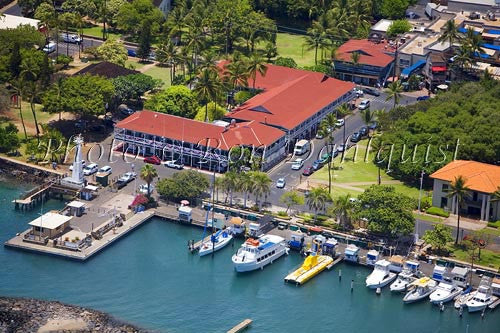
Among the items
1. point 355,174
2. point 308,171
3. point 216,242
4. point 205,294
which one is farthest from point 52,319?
point 355,174

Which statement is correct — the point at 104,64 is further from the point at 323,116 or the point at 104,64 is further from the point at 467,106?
the point at 467,106

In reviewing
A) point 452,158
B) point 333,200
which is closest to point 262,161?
point 333,200

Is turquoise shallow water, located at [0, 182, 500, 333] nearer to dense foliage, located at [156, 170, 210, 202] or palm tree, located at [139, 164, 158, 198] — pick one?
dense foliage, located at [156, 170, 210, 202]

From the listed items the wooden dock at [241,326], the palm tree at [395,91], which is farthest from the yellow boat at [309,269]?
the palm tree at [395,91]

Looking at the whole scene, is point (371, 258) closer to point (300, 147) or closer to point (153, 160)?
point (300, 147)

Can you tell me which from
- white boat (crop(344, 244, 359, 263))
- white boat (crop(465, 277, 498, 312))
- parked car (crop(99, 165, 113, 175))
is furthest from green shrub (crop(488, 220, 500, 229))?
parked car (crop(99, 165, 113, 175))

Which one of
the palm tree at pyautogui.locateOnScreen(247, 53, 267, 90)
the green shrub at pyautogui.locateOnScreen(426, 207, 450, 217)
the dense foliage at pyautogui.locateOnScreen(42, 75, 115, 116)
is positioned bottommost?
the green shrub at pyautogui.locateOnScreen(426, 207, 450, 217)

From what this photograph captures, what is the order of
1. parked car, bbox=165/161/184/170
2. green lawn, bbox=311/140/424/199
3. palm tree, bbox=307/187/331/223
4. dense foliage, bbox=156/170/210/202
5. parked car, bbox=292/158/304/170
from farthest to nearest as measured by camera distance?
parked car, bbox=292/158/304/170 < parked car, bbox=165/161/184/170 < green lawn, bbox=311/140/424/199 < dense foliage, bbox=156/170/210/202 < palm tree, bbox=307/187/331/223
